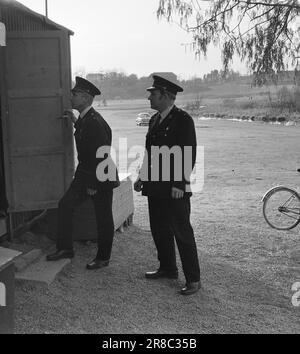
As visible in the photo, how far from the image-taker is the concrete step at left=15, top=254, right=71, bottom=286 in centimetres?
455

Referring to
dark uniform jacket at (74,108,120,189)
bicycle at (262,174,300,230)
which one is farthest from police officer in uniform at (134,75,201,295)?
bicycle at (262,174,300,230)

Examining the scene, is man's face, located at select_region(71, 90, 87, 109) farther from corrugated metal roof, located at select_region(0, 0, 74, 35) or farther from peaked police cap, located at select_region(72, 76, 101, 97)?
corrugated metal roof, located at select_region(0, 0, 74, 35)

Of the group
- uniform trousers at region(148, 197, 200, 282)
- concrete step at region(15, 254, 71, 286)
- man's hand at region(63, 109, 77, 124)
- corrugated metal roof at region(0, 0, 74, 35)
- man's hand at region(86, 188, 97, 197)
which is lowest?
concrete step at region(15, 254, 71, 286)

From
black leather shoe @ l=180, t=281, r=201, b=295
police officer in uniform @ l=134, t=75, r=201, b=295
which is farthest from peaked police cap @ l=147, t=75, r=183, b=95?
black leather shoe @ l=180, t=281, r=201, b=295

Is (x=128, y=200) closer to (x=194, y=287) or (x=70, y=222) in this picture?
(x=70, y=222)

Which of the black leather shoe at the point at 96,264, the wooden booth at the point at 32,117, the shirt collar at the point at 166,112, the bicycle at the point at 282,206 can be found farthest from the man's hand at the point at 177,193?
the bicycle at the point at 282,206

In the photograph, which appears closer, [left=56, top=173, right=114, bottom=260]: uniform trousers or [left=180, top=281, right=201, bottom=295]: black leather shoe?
[left=180, top=281, right=201, bottom=295]: black leather shoe

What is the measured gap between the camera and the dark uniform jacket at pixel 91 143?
486cm

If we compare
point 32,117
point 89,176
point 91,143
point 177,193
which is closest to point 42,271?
point 89,176

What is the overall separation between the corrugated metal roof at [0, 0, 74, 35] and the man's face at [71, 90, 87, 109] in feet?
3.20

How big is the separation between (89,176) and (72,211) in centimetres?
39

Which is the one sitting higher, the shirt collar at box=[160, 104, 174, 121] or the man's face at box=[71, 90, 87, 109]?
the man's face at box=[71, 90, 87, 109]

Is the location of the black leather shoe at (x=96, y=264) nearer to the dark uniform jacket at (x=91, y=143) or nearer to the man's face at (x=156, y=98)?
the dark uniform jacket at (x=91, y=143)

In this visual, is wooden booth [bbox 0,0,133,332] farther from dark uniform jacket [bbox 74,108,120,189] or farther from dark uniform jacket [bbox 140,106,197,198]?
dark uniform jacket [bbox 140,106,197,198]
